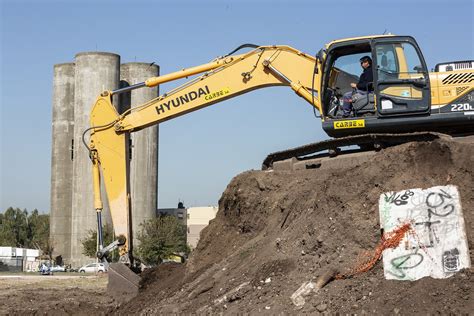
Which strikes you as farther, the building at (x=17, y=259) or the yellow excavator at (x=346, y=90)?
the building at (x=17, y=259)

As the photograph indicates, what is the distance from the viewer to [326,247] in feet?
37.9

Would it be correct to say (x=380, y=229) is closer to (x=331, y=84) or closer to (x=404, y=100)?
(x=404, y=100)

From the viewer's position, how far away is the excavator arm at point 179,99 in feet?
57.0

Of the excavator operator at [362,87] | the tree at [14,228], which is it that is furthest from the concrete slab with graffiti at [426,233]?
the tree at [14,228]

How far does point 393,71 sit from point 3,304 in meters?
11.0

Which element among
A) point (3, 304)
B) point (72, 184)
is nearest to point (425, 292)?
point (3, 304)

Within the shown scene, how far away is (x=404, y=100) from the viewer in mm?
14227

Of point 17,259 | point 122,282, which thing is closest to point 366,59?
point 122,282

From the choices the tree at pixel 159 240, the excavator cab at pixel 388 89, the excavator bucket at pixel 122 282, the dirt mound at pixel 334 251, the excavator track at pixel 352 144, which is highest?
the excavator cab at pixel 388 89

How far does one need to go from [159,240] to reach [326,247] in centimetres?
5579

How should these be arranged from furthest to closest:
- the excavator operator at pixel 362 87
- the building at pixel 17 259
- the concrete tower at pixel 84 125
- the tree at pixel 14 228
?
the tree at pixel 14 228 → the concrete tower at pixel 84 125 → the building at pixel 17 259 → the excavator operator at pixel 362 87

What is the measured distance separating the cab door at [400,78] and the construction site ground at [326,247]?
50.6 inches

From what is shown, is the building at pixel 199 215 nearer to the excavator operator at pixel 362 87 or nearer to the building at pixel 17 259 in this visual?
the building at pixel 17 259

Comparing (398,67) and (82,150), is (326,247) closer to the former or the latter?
(398,67)
